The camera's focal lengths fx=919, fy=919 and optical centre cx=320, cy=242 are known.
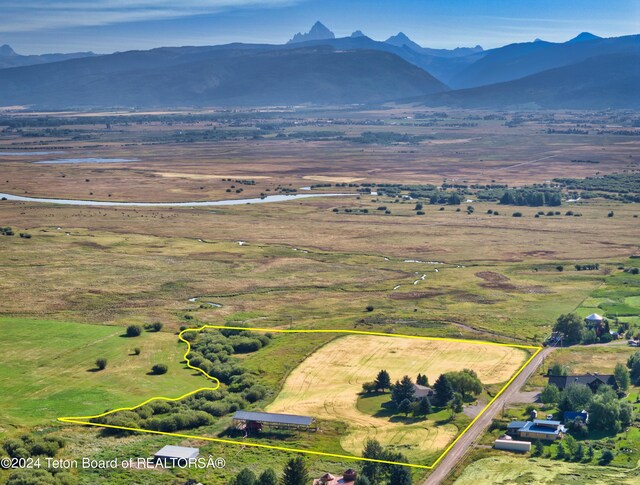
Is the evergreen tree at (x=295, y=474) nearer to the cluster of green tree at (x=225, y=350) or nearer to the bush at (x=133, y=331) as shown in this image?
the cluster of green tree at (x=225, y=350)

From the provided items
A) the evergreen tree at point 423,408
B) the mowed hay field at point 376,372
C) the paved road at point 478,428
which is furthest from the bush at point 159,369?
the paved road at point 478,428

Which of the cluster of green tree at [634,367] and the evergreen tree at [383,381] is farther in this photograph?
the cluster of green tree at [634,367]

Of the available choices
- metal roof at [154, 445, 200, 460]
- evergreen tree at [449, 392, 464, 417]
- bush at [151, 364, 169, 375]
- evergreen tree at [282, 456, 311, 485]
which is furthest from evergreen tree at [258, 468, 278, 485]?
bush at [151, 364, 169, 375]

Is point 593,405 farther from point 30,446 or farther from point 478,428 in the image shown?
point 30,446

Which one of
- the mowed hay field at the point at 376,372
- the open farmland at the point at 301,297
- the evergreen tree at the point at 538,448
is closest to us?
the evergreen tree at the point at 538,448

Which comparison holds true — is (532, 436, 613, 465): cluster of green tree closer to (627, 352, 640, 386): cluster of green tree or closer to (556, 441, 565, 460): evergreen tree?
(556, 441, 565, 460): evergreen tree

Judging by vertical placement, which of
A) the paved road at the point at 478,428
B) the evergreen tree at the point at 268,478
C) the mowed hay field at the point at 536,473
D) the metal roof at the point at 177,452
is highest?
the evergreen tree at the point at 268,478

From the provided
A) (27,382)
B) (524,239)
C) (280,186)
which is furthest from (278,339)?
(280,186)

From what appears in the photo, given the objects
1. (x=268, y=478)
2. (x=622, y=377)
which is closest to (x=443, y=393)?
(x=622, y=377)
